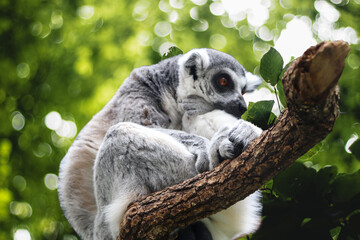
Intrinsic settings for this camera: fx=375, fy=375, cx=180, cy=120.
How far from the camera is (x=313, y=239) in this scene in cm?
294

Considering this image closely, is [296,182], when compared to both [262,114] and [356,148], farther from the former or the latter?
[262,114]

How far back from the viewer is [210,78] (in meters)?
4.71

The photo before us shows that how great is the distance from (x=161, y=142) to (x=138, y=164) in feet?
0.98

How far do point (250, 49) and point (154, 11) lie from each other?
10.7 feet

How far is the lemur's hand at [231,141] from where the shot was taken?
9.74 feet

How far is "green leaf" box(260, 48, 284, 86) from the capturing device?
3580mm

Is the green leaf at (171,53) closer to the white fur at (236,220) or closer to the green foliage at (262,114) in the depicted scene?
the green foliage at (262,114)

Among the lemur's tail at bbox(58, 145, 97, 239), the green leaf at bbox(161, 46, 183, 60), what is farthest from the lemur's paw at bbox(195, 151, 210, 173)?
the green leaf at bbox(161, 46, 183, 60)

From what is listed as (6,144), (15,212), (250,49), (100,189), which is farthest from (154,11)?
(100,189)

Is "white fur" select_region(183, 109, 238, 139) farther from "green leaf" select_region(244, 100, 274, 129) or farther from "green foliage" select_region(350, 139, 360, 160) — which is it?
"green foliage" select_region(350, 139, 360, 160)

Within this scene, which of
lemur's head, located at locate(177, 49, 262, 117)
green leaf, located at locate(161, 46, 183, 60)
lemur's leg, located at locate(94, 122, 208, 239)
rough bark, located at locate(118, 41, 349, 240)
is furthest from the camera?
green leaf, located at locate(161, 46, 183, 60)

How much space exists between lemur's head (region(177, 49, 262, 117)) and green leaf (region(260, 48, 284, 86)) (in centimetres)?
95

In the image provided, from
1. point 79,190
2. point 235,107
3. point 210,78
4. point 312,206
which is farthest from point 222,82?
point 79,190

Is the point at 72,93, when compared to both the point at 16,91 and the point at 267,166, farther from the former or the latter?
the point at 267,166
